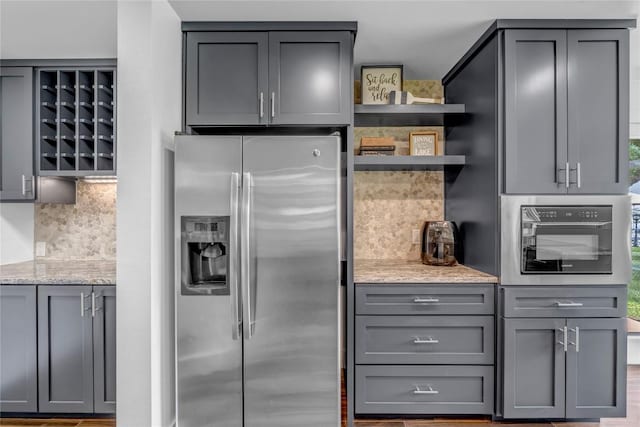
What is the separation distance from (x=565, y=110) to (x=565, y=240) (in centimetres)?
76

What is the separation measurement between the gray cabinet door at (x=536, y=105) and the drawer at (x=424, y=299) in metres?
0.68

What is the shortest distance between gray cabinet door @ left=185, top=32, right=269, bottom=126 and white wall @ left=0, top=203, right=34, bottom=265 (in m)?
1.73

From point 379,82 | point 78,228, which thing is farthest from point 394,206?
point 78,228

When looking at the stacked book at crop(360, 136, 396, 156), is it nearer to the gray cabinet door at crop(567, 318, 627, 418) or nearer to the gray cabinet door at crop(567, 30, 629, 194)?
the gray cabinet door at crop(567, 30, 629, 194)

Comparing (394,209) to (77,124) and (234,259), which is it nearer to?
(234,259)

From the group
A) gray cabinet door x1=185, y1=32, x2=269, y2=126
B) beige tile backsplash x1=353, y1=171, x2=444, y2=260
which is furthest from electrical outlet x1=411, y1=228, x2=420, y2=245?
gray cabinet door x1=185, y1=32, x2=269, y2=126

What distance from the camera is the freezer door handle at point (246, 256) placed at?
201cm

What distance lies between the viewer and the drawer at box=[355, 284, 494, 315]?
7.40 feet

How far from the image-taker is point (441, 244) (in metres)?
2.64

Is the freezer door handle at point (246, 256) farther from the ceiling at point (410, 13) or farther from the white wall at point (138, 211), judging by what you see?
the ceiling at point (410, 13)

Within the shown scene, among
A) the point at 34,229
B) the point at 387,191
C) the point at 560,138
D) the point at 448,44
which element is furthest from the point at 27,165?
the point at 560,138

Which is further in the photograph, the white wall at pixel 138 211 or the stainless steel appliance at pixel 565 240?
the stainless steel appliance at pixel 565 240

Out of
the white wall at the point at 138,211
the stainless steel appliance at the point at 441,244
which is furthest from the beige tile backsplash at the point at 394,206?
the white wall at the point at 138,211

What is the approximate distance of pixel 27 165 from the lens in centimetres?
270
